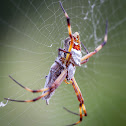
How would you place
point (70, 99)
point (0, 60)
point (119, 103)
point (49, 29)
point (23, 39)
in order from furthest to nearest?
point (70, 99) < point (119, 103) < point (23, 39) < point (0, 60) < point (49, 29)

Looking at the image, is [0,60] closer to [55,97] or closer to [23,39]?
[23,39]

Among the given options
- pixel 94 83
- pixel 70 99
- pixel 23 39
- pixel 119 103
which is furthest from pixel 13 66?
pixel 119 103

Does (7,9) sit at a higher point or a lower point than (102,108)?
higher

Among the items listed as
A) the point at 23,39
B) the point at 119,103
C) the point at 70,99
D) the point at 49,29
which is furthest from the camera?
the point at 70,99

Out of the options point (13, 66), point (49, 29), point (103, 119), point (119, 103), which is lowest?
point (103, 119)

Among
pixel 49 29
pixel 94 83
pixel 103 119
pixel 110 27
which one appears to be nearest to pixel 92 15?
pixel 110 27

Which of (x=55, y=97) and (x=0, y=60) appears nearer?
(x=0, y=60)

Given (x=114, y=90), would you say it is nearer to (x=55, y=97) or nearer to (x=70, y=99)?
(x=70, y=99)
